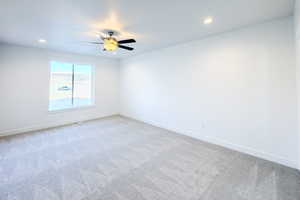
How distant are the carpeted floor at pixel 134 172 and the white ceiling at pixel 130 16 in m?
2.59

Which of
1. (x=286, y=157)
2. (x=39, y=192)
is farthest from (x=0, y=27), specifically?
(x=286, y=157)

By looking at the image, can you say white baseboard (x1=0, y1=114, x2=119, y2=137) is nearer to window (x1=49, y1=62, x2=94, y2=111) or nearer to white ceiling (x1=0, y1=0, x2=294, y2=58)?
window (x1=49, y1=62, x2=94, y2=111)

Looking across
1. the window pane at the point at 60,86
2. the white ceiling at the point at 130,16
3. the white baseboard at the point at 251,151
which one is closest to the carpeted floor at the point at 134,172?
the white baseboard at the point at 251,151

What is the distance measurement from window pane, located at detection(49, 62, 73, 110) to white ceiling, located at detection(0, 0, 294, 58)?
1.54 meters

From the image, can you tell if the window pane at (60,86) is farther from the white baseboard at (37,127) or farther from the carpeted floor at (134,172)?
the carpeted floor at (134,172)

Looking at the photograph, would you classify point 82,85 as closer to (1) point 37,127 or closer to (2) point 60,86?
(2) point 60,86

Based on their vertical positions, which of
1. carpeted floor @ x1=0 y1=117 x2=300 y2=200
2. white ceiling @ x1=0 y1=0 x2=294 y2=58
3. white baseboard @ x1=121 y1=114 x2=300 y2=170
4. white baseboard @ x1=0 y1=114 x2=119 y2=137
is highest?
white ceiling @ x1=0 y1=0 x2=294 y2=58

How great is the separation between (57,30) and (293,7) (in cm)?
431

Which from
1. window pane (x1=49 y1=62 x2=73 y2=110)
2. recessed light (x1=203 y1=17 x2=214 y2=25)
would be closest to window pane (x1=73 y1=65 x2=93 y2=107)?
window pane (x1=49 y1=62 x2=73 y2=110)

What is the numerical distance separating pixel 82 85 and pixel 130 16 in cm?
416

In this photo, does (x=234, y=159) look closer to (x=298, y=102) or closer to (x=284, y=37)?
(x=298, y=102)

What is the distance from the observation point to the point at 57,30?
3.01 m

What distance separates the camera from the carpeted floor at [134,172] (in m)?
1.85

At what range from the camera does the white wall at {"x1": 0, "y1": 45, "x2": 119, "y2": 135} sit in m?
3.84
